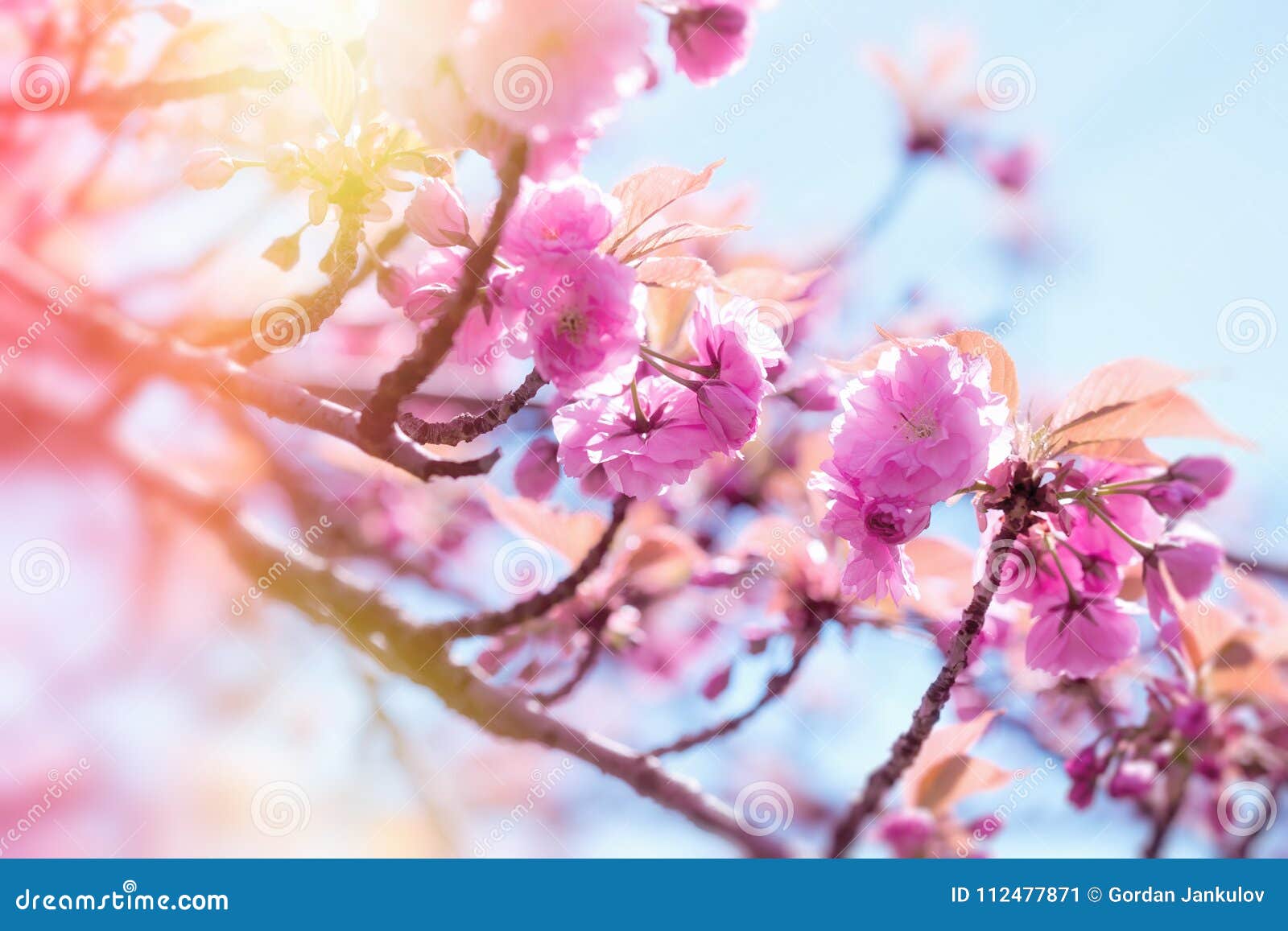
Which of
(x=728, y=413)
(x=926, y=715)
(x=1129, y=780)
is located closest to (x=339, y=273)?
(x=728, y=413)

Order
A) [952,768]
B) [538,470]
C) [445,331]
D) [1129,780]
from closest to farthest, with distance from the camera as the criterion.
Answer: [445,331]
[538,470]
[952,768]
[1129,780]

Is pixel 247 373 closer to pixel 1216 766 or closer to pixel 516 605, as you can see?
pixel 516 605

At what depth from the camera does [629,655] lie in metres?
2.21

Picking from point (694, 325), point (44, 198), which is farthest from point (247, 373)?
point (44, 198)

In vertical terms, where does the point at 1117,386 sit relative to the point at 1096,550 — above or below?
above

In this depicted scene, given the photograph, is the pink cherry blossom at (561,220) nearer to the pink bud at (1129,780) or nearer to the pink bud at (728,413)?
the pink bud at (728,413)

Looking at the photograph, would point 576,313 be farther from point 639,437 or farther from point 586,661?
point 586,661

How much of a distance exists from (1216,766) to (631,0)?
1.76 m

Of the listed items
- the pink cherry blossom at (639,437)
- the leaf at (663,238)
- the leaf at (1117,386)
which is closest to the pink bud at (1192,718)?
the leaf at (1117,386)

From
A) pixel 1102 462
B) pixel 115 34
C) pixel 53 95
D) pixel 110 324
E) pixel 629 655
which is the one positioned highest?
pixel 1102 462

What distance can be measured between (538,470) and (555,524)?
0.17 metres

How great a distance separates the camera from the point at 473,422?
2.63 ft

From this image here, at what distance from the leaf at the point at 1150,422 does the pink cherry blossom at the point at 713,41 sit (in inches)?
22.5

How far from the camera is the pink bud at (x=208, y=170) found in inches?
32.5
